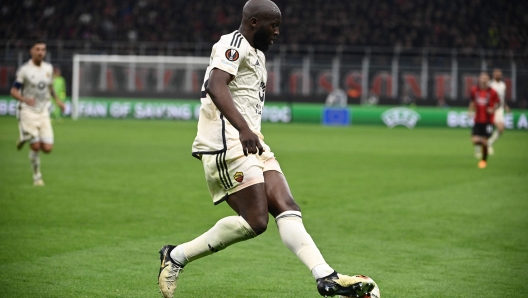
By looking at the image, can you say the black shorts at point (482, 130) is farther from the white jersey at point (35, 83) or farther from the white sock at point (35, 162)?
the white sock at point (35, 162)

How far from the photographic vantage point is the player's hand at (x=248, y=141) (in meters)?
4.81

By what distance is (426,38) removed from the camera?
3916 cm

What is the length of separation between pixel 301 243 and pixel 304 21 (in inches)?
1466

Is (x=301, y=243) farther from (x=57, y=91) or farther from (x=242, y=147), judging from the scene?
(x=57, y=91)

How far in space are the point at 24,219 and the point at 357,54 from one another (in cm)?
2925

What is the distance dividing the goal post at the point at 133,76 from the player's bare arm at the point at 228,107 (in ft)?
105

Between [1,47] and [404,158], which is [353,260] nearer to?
[404,158]

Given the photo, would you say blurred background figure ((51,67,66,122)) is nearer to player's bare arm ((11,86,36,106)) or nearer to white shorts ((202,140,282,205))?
player's bare arm ((11,86,36,106))

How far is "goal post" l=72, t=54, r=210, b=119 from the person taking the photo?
1454 inches

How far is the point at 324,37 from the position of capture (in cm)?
4056

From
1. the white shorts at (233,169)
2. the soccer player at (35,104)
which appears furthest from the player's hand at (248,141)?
the soccer player at (35,104)

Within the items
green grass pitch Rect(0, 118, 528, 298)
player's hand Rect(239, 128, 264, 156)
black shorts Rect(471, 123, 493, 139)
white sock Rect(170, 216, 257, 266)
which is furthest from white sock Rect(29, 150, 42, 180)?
black shorts Rect(471, 123, 493, 139)

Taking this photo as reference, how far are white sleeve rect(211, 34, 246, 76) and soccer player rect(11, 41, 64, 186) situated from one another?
8.86 meters

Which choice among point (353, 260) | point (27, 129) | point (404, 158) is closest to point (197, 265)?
point (353, 260)
